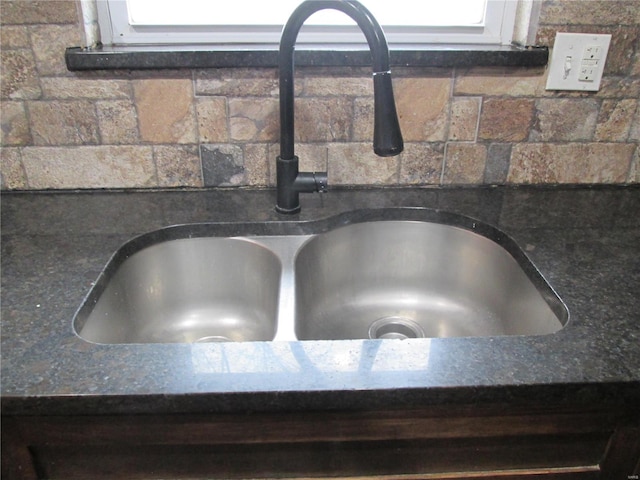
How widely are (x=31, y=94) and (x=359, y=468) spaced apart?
980 mm

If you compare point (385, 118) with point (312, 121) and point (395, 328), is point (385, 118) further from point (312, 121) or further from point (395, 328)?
point (395, 328)

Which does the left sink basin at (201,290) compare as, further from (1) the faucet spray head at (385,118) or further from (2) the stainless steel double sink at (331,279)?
(1) the faucet spray head at (385,118)

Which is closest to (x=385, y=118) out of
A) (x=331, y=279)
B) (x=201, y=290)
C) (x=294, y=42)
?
(x=294, y=42)

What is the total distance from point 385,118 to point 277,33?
0.43 metres

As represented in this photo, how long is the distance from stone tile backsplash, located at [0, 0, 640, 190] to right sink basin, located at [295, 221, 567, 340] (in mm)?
158

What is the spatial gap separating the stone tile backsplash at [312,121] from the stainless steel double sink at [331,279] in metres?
0.17

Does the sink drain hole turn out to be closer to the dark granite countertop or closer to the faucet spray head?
the dark granite countertop

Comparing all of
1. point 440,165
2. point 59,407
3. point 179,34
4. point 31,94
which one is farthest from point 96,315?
point 440,165

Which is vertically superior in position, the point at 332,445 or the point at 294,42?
the point at 294,42

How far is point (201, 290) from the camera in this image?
110 centimetres

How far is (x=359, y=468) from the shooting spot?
719mm

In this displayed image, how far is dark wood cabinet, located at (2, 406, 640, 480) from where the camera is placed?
0.67 metres

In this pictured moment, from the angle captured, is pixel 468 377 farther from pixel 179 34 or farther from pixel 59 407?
pixel 179 34

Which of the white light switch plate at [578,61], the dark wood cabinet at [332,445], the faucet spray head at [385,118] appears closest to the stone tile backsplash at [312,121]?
the white light switch plate at [578,61]
